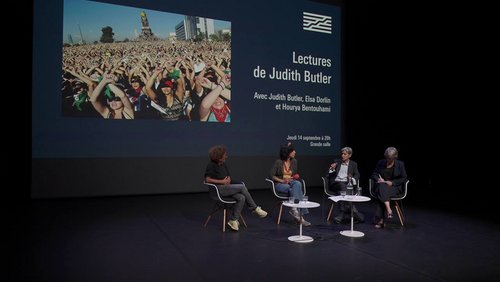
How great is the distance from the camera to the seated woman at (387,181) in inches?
187

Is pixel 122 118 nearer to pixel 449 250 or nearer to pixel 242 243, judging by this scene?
pixel 242 243

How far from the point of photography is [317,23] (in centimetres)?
876

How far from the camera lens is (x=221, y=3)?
25.5ft

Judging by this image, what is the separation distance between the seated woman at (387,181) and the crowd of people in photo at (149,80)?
3672 mm

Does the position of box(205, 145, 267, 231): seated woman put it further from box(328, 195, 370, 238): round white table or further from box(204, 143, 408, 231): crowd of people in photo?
box(328, 195, 370, 238): round white table

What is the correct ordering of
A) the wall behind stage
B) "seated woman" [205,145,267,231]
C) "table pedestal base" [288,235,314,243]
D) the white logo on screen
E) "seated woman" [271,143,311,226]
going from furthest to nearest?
the white logo on screen
the wall behind stage
"seated woman" [271,143,311,226]
"seated woman" [205,145,267,231]
"table pedestal base" [288,235,314,243]

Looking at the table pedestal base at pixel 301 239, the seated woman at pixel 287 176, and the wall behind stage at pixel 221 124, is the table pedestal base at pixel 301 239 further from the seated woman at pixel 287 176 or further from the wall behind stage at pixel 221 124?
the wall behind stage at pixel 221 124

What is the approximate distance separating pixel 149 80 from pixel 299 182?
11.8 ft

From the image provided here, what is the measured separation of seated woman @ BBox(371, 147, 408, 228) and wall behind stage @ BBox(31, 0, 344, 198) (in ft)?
11.6

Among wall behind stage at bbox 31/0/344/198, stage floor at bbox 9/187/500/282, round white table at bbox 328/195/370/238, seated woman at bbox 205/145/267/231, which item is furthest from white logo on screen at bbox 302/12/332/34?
round white table at bbox 328/195/370/238

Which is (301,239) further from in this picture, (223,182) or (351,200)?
(223,182)

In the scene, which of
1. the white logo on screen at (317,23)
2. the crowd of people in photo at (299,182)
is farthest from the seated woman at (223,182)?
the white logo on screen at (317,23)

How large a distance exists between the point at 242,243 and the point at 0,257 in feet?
7.21

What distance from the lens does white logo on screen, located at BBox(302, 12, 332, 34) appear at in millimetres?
8633
